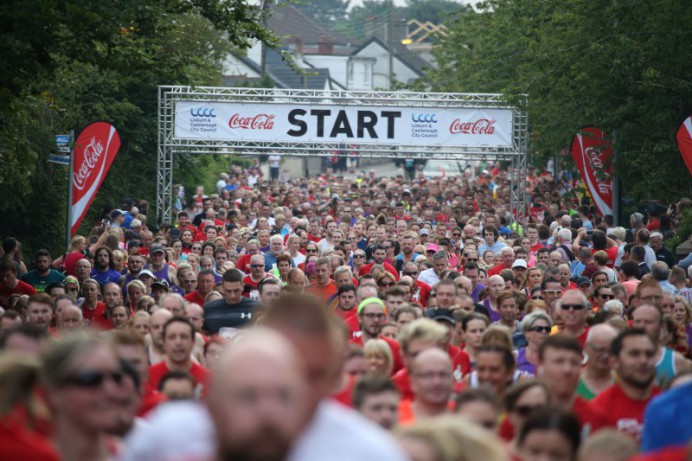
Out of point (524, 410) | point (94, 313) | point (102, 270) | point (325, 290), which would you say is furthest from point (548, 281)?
point (524, 410)

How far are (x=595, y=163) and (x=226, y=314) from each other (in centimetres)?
1290

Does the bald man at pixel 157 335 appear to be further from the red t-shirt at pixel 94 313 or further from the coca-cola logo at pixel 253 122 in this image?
the coca-cola logo at pixel 253 122

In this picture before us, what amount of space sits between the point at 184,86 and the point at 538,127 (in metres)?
7.89

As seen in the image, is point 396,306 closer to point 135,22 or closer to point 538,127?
point 135,22

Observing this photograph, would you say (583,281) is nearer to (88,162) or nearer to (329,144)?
(88,162)

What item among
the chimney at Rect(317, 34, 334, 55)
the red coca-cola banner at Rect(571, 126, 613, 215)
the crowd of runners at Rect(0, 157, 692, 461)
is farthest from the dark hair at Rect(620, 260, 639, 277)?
the chimney at Rect(317, 34, 334, 55)

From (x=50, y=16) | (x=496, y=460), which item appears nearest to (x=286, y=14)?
(x=50, y=16)

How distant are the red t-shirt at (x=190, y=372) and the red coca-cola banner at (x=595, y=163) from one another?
52.0 feet

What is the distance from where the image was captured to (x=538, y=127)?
30172 millimetres

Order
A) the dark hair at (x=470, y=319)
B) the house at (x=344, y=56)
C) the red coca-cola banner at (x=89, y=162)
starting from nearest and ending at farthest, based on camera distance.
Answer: the dark hair at (x=470, y=319) → the red coca-cola banner at (x=89, y=162) → the house at (x=344, y=56)

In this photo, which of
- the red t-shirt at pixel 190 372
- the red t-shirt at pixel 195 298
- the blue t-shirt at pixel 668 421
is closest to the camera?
the blue t-shirt at pixel 668 421

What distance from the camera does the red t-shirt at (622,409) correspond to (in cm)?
713

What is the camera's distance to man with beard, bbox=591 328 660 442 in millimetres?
7152

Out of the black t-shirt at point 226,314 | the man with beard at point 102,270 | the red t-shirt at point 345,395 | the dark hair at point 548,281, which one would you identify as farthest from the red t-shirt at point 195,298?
the red t-shirt at point 345,395
